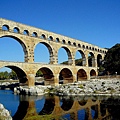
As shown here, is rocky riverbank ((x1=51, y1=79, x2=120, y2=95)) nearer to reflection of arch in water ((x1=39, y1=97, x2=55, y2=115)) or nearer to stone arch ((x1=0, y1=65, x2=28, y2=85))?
stone arch ((x1=0, y1=65, x2=28, y2=85))

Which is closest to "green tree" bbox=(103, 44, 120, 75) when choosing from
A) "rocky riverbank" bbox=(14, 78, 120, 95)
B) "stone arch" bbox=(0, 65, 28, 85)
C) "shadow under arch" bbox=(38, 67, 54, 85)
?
"rocky riverbank" bbox=(14, 78, 120, 95)

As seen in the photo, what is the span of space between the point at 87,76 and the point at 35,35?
74.9ft

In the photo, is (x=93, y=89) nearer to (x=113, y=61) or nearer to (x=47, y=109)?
(x=47, y=109)

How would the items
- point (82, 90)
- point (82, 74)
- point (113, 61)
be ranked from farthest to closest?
1. point (113, 61)
2. point (82, 74)
3. point (82, 90)

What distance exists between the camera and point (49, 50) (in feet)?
170

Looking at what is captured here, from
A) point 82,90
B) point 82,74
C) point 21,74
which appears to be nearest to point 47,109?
point 82,90

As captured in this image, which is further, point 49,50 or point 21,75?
point 49,50

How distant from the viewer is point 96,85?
4216cm

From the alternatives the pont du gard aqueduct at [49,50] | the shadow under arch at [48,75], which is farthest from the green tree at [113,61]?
the shadow under arch at [48,75]

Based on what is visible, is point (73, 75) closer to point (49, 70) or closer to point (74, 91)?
point (49, 70)

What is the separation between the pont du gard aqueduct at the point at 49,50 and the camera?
41375 millimetres

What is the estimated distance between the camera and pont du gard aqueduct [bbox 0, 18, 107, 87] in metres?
41.4

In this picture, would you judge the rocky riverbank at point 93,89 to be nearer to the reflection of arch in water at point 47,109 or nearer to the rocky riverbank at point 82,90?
the rocky riverbank at point 82,90

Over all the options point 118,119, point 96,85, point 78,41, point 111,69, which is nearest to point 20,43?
point 96,85
